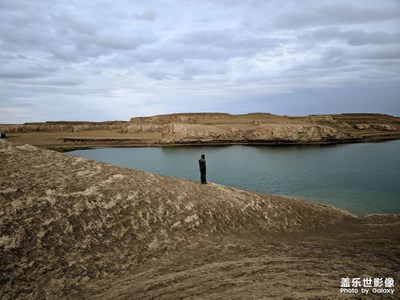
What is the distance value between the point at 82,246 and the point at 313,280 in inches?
330

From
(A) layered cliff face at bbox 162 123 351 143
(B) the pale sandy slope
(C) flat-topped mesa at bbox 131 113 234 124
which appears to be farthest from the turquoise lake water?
(C) flat-topped mesa at bbox 131 113 234 124

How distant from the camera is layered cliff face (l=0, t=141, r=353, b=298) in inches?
392

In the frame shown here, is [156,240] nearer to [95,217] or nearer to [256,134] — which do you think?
[95,217]

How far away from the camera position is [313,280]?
8.90 m

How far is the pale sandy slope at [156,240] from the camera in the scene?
29.4 ft

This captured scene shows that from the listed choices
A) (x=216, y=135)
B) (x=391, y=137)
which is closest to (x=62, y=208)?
(x=216, y=135)

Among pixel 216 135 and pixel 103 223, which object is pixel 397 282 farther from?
pixel 216 135

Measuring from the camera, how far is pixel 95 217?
12633 millimetres

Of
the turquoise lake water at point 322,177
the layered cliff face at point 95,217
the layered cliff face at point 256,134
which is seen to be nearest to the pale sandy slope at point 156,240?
the layered cliff face at point 95,217

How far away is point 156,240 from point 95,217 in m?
2.88

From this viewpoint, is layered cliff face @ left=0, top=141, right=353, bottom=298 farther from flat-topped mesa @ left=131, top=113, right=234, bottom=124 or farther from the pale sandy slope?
flat-topped mesa @ left=131, top=113, right=234, bottom=124

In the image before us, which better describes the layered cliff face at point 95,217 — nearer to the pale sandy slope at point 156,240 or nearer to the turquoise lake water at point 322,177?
the pale sandy slope at point 156,240

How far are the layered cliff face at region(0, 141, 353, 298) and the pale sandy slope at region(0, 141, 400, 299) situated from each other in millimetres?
44

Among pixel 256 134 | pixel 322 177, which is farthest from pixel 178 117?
pixel 322 177
